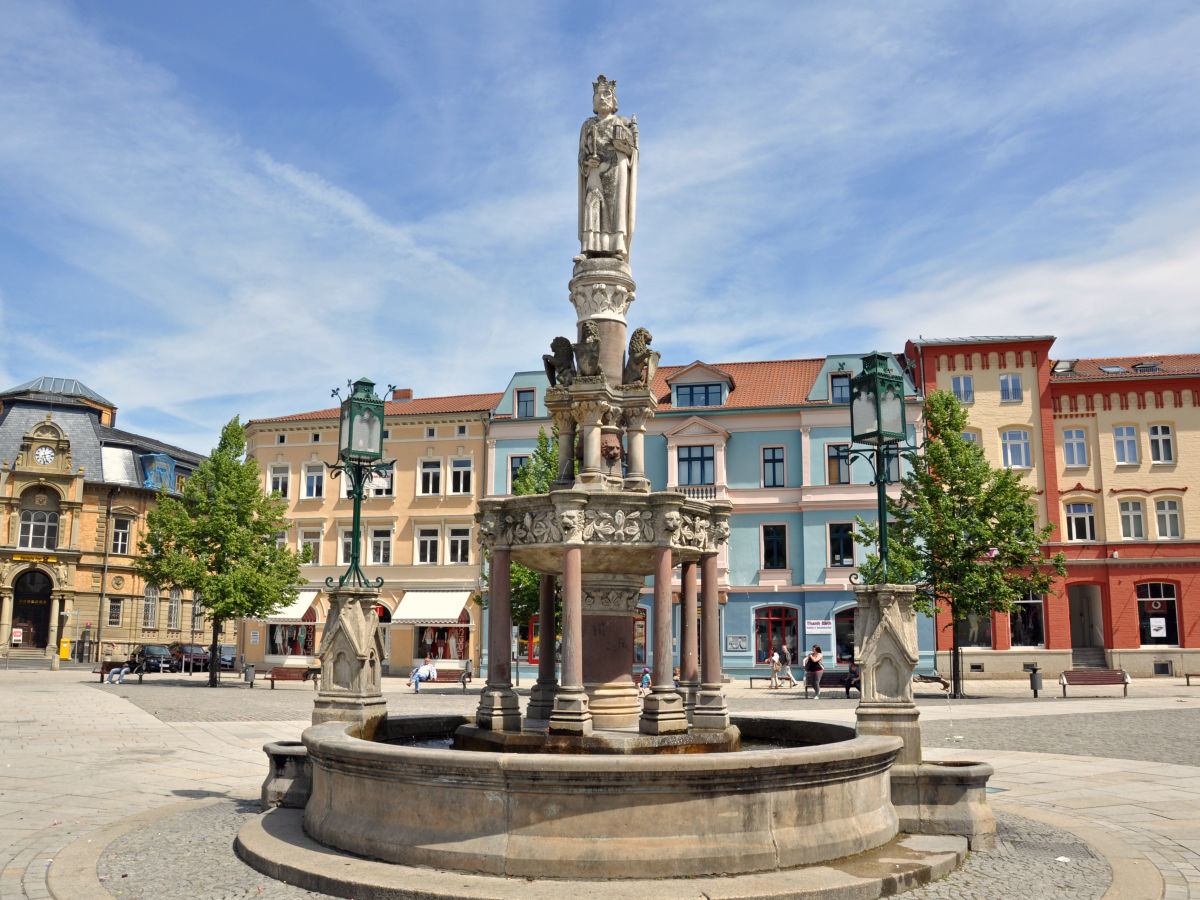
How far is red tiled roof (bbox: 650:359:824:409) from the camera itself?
4338 centimetres

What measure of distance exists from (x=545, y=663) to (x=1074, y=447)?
122 ft

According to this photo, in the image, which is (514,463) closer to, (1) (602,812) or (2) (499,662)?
(2) (499,662)

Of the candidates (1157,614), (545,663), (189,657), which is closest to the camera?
(545,663)

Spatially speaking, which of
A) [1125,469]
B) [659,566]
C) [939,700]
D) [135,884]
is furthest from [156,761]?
[1125,469]

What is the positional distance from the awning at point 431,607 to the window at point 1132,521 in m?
27.9

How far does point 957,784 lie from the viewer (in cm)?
939

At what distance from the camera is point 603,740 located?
950 centimetres

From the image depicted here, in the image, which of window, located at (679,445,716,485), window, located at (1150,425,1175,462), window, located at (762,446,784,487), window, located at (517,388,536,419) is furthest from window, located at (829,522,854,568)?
window, located at (517,388,536,419)

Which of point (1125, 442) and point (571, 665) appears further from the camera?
point (1125, 442)

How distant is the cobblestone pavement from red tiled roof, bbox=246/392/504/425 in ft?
70.0

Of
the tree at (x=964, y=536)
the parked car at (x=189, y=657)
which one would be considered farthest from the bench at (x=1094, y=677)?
the parked car at (x=189, y=657)

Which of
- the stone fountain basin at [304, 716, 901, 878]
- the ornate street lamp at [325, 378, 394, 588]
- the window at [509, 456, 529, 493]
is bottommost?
the stone fountain basin at [304, 716, 901, 878]

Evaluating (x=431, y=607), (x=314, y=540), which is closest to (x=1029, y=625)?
(x=431, y=607)

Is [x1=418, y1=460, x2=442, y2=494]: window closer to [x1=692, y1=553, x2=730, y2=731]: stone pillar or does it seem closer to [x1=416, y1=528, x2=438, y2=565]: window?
[x1=416, y1=528, x2=438, y2=565]: window
